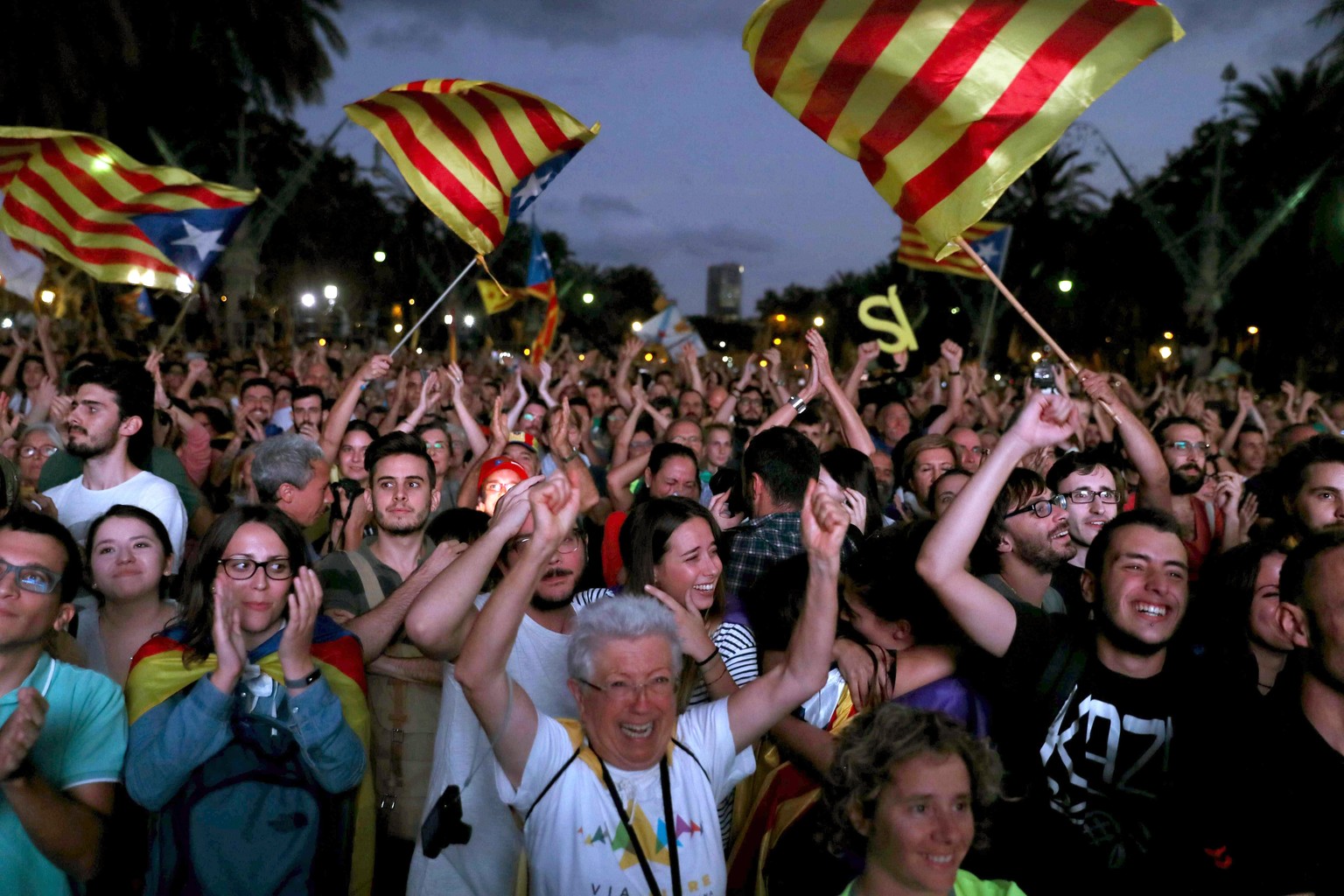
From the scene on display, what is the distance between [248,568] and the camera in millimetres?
3176

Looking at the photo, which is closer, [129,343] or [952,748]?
[952,748]

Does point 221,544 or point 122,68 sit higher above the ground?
point 122,68

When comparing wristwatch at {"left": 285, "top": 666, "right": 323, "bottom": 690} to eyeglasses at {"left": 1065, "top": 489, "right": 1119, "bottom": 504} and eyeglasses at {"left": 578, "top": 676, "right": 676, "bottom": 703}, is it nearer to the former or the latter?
eyeglasses at {"left": 578, "top": 676, "right": 676, "bottom": 703}

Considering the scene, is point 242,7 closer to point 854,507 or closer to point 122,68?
point 122,68

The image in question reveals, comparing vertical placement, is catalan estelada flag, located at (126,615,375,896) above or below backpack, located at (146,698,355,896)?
above

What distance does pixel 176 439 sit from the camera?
25.0 feet

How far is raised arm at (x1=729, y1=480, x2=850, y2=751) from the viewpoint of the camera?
2939 mm

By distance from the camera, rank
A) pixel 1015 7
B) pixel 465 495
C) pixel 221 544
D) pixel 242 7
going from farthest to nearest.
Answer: pixel 242 7 → pixel 465 495 → pixel 1015 7 → pixel 221 544

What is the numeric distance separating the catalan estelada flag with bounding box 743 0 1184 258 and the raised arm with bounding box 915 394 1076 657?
1.59 meters

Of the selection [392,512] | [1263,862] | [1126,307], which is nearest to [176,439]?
[392,512]

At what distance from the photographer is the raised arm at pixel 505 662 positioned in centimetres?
270

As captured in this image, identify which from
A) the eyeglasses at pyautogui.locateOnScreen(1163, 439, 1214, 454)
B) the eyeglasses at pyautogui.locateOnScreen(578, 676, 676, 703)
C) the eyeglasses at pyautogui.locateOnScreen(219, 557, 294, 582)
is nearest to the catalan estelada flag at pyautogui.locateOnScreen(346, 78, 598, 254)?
the eyeglasses at pyautogui.locateOnScreen(219, 557, 294, 582)

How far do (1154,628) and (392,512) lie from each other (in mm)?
2888

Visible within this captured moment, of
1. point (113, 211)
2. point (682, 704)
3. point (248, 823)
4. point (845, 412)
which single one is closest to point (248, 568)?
point (248, 823)
